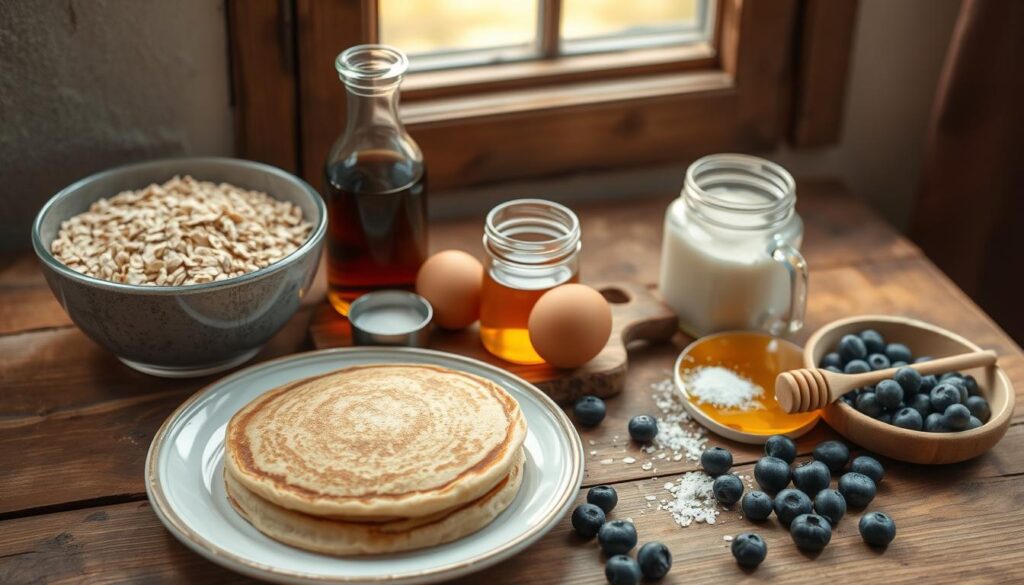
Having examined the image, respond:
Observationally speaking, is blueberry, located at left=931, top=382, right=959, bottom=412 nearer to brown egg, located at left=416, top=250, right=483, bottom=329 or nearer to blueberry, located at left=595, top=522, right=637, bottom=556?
blueberry, located at left=595, top=522, right=637, bottom=556

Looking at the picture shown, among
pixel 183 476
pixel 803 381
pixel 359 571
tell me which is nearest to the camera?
pixel 359 571

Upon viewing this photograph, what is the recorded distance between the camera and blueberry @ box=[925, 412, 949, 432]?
125cm

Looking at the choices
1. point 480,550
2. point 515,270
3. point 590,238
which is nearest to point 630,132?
point 590,238

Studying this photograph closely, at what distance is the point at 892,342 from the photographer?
4.70 feet

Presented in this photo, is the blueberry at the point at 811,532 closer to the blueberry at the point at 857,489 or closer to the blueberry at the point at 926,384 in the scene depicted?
the blueberry at the point at 857,489

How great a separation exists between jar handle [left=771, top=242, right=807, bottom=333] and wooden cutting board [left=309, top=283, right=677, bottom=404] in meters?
0.16

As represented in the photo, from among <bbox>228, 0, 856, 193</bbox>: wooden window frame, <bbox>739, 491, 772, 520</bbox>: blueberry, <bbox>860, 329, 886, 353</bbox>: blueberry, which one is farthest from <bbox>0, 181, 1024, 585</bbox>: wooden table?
<bbox>228, 0, 856, 193</bbox>: wooden window frame

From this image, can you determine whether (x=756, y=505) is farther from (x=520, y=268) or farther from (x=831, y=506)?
(x=520, y=268)

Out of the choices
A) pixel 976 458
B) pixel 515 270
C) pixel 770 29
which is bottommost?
pixel 976 458

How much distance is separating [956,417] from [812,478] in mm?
180

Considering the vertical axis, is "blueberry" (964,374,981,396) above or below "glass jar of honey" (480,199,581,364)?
below

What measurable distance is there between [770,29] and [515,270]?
0.63m

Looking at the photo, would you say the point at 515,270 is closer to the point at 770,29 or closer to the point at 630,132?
the point at 630,132

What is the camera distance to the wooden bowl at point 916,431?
124 cm
